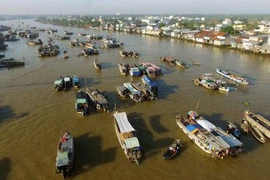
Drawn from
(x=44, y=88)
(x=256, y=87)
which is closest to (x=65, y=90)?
(x=44, y=88)

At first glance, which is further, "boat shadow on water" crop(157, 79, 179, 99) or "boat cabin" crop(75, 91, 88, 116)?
"boat shadow on water" crop(157, 79, 179, 99)

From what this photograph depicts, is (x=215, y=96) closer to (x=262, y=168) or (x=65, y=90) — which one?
(x=262, y=168)

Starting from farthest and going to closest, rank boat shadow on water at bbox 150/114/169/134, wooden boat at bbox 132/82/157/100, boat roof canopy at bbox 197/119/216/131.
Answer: wooden boat at bbox 132/82/157/100 → boat shadow on water at bbox 150/114/169/134 → boat roof canopy at bbox 197/119/216/131

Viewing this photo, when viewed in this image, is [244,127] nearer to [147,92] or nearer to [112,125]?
[147,92]

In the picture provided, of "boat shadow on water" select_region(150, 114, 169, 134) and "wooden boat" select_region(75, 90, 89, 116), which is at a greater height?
"wooden boat" select_region(75, 90, 89, 116)

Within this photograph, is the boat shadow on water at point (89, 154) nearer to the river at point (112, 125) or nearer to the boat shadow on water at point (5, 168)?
the river at point (112, 125)

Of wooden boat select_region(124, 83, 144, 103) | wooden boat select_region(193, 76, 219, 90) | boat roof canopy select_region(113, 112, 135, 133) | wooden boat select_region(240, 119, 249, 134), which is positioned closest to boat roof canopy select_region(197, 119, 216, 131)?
wooden boat select_region(240, 119, 249, 134)

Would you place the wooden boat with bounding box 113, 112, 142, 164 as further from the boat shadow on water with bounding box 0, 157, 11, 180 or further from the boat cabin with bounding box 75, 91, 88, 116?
the boat shadow on water with bounding box 0, 157, 11, 180
